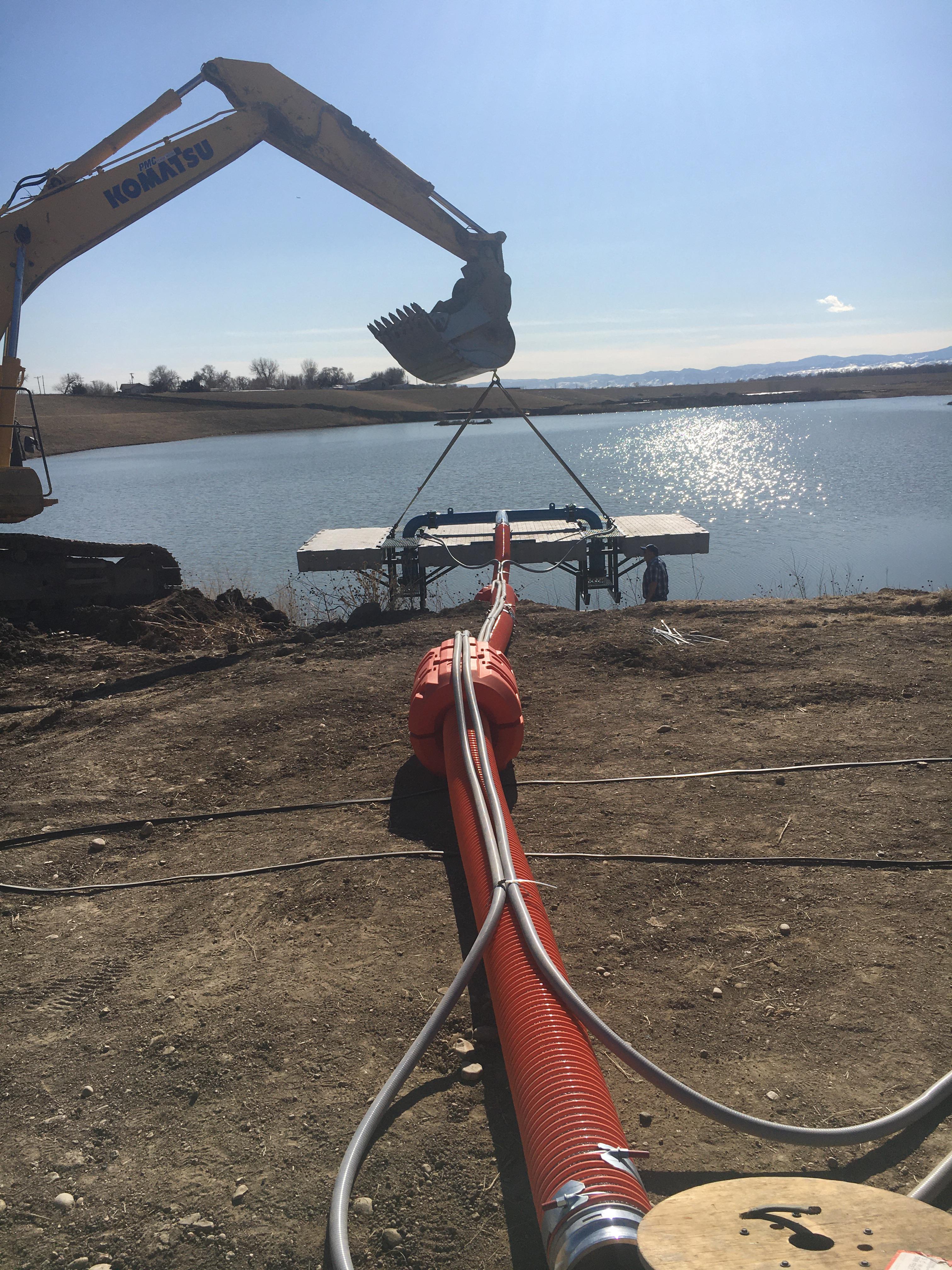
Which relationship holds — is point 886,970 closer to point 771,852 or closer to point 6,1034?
point 771,852

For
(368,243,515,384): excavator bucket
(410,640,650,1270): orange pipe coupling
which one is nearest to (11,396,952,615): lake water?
(368,243,515,384): excavator bucket

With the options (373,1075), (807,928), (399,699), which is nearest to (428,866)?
(373,1075)

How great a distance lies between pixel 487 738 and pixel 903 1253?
346 centimetres

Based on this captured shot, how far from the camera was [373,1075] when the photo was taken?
9.41 ft

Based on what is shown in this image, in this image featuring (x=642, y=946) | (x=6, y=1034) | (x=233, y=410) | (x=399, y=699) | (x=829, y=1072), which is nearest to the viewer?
(x=829, y=1072)

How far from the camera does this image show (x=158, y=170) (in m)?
8.96

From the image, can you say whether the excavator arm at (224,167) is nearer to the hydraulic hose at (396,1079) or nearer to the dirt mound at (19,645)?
the dirt mound at (19,645)

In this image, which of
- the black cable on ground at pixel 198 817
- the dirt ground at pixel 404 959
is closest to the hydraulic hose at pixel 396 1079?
the dirt ground at pixel 404 959

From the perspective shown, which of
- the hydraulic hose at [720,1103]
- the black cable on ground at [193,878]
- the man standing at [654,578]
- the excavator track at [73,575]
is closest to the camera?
the hydraulic hose at [720,1103]

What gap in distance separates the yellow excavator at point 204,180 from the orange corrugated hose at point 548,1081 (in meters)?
7.10

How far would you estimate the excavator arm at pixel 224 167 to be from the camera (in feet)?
28.4

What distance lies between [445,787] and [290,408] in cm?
5946

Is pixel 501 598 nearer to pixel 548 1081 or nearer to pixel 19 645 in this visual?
pixel 19 645

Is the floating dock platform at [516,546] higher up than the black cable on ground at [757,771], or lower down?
higher up
